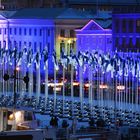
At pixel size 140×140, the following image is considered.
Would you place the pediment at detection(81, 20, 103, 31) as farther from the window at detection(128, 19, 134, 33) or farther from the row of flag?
the row of flag

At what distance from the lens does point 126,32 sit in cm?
6575

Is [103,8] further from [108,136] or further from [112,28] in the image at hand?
[108,136]

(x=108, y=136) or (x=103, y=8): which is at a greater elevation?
(x=103, y=8)

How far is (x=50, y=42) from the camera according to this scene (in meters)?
79.0

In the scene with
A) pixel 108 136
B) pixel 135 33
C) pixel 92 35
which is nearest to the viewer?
pixel 108 136

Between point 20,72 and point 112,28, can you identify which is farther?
point 112,28

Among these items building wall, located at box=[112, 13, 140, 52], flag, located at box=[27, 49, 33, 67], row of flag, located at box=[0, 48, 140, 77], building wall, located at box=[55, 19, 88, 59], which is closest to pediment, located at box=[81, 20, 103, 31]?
building wall, located at box=[55, 19, 88, 59]

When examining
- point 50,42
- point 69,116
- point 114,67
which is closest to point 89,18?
point 50,42

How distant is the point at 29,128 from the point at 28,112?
0.54 m

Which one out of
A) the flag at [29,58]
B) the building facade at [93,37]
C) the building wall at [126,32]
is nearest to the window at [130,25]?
the building wall at [126,32]

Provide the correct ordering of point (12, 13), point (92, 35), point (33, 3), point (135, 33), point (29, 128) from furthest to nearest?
1. point (33, 3)
2. point (12, 13)
3. point (92, 35)
4. point (135, 33)
5. point (29, 128)

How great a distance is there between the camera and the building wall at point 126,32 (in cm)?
6506

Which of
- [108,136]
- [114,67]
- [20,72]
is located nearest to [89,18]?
[20,72]

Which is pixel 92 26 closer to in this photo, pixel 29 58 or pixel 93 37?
pixel 93 37
